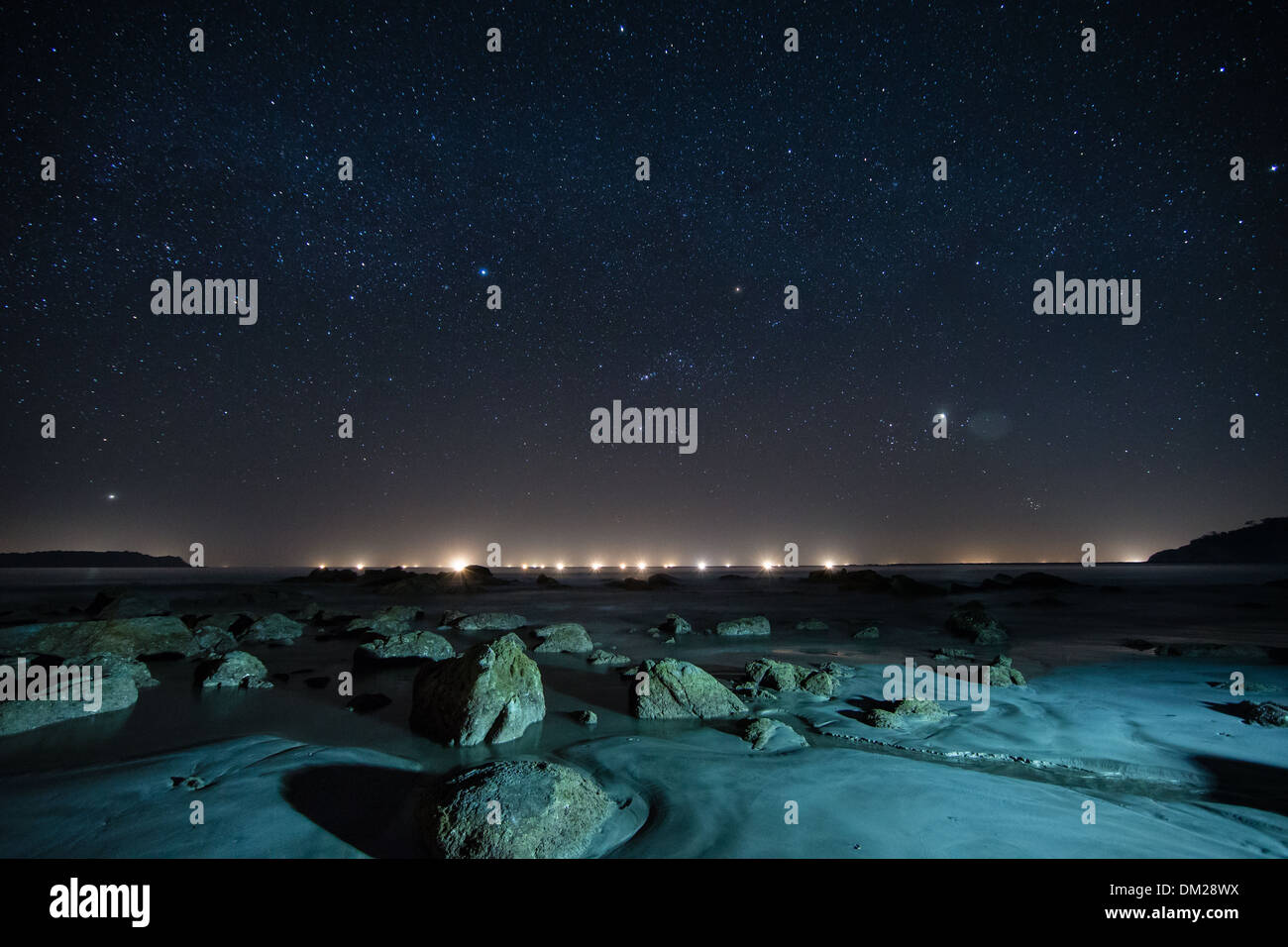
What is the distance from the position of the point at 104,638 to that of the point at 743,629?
49.0ft

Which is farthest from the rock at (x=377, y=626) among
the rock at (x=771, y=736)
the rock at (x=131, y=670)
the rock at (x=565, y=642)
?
the rock at (x=771, y=736)

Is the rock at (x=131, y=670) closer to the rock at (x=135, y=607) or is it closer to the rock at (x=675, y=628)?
the rock at (x=135, y=607)

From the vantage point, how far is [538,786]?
3709 mm

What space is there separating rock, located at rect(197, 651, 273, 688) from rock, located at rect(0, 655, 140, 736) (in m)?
0.86

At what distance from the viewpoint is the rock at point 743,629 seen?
15.4 m

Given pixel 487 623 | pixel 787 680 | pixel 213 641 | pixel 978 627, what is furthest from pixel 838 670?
pixel 213 641

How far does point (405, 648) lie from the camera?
10.7 meters

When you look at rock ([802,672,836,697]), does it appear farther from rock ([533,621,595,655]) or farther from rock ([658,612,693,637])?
rock ([658,612,693,637])

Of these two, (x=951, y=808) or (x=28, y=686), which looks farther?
(x=28, y=686)

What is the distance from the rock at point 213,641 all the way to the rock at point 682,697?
9.89 meters

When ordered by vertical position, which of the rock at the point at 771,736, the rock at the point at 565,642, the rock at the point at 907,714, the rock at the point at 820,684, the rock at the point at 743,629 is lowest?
the rock at the point at 743,629
